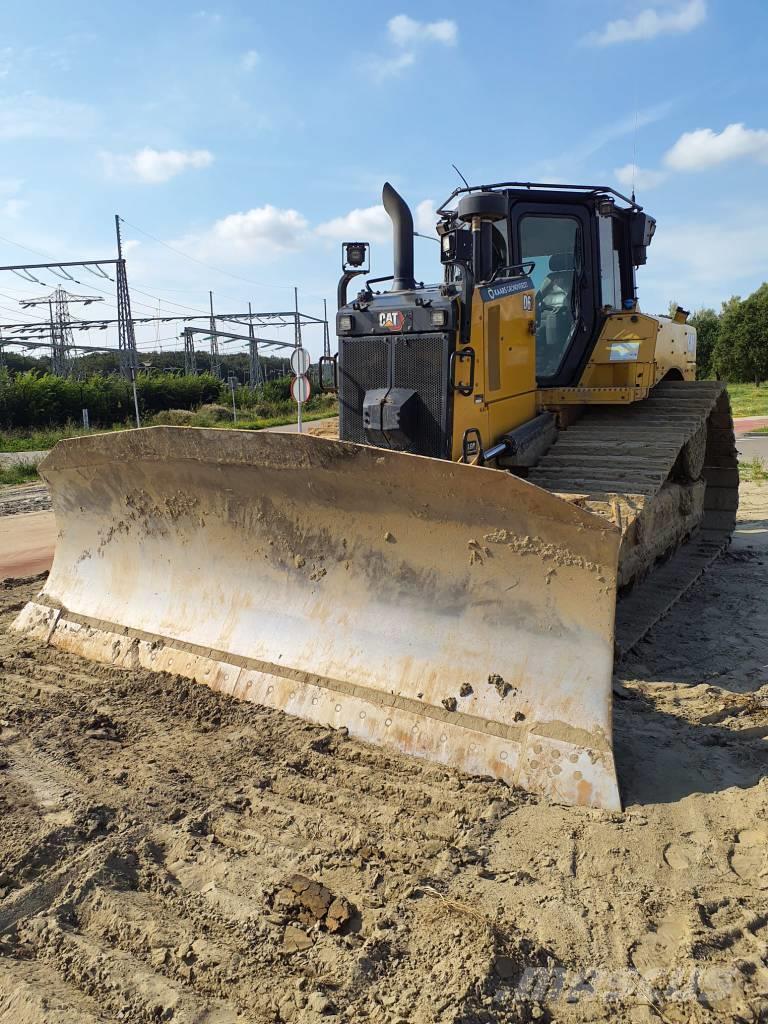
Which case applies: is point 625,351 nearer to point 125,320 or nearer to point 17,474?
point 17,474

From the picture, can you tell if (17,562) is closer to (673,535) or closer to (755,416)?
(673,535)

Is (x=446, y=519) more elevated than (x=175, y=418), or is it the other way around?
(x=175, y=418)

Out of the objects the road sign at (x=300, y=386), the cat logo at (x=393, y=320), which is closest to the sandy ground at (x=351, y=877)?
the cat logo at (x=393, y=320)

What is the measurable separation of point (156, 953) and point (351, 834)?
2.28 ft

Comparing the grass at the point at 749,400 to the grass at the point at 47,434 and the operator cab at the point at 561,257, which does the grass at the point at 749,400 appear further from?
the operator cab at the point at 561,257

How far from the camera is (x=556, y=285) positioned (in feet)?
18.1

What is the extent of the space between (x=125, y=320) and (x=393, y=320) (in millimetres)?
20982

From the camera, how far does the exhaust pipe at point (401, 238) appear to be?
488 cm

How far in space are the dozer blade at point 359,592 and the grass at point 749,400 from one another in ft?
74.4

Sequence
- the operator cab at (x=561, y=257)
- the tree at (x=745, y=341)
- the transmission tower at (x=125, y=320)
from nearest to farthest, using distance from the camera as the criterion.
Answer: the operator cab at (x=561, y=257)
the transmission tower at (x=125, y=320)
the tree at (x=745, y=341)

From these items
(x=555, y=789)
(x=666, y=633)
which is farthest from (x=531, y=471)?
(x=555, y=789)

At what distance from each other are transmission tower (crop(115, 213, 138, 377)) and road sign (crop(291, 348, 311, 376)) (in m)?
9.23

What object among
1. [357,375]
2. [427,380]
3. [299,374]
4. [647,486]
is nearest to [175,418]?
[299,374]

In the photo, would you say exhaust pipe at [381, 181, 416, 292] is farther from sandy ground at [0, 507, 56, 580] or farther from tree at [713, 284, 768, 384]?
tree at [713, 284, 768, 384]
